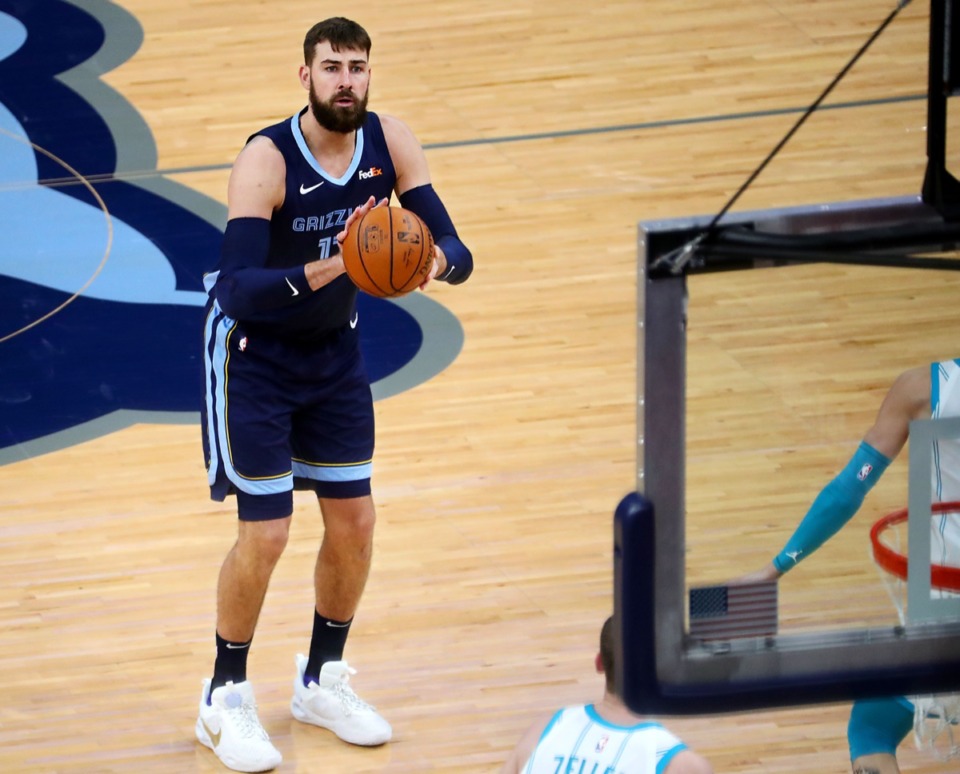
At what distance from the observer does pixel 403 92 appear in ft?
34.2

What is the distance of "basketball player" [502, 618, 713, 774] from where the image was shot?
3586 mm

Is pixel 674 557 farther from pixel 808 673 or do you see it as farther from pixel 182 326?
pixel 182 326

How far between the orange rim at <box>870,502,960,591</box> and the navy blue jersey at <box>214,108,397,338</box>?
1.91 meters

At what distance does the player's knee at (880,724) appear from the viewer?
13.9 ft

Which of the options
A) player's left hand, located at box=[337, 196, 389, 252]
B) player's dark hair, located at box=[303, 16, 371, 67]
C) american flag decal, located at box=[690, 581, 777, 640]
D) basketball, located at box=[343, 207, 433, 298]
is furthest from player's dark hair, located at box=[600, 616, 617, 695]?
player's dark hair, located at box=[303, 16, 371, 67]

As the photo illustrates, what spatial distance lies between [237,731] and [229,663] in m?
0.20

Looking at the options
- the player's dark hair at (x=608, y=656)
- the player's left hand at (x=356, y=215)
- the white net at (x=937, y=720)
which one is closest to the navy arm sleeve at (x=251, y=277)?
the player's left hand at (x=356, y=215)

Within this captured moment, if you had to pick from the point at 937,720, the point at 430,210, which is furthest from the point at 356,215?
the point at 937,720

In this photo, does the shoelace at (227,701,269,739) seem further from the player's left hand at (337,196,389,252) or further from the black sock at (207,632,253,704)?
the player's left hand at (337,196,389,252)

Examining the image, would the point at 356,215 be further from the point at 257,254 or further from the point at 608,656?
the point at 608,656

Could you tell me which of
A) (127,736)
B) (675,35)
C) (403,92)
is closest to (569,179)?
(403,92)

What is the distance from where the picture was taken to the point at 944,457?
144 inches

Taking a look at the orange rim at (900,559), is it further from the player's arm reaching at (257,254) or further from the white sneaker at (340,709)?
the white sneaker at (340,709)

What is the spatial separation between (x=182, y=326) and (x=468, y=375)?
143 centimetres
